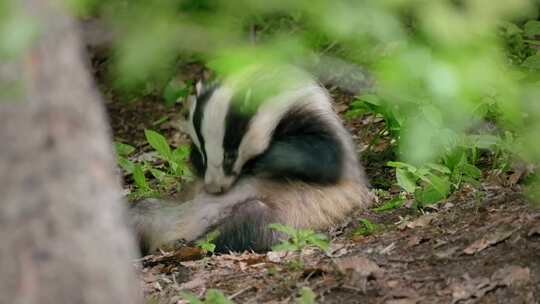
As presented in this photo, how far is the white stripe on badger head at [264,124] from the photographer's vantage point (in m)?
5.72

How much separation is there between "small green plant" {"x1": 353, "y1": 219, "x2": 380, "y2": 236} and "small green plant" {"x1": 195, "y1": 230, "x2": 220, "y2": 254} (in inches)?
32.2

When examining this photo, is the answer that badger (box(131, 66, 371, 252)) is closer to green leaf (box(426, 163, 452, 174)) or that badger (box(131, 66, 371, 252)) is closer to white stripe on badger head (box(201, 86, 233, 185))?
white stripe on badger head (box(201, 86, 233, 185))

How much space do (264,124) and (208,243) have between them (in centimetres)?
75

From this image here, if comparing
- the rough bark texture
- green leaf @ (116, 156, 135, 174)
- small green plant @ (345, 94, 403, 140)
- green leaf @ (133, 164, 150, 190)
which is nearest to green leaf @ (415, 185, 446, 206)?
small green plant @ (345, 94, 403, 140)

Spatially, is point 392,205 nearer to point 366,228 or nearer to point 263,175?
point 366,228

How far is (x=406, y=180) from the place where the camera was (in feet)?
19.9

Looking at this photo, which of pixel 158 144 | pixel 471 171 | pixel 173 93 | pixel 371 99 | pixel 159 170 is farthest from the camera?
pixel 173 93

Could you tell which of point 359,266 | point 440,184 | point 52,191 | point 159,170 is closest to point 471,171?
point 440,184

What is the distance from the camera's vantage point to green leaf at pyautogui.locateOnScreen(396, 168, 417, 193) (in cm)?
603

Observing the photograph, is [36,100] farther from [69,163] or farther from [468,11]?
[468,11]

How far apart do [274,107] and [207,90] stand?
418mm

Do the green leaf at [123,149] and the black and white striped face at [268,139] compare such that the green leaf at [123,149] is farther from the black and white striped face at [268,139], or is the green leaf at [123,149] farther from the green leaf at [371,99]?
A: the green leaf at [371,99]

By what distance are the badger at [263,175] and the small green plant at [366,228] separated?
0.78 ft

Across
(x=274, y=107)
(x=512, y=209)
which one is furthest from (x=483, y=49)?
(x=274, y=107)
